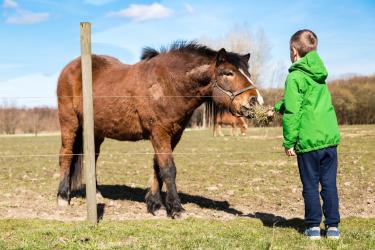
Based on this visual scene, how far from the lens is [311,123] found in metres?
4.80

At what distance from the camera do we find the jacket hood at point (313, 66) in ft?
15.7

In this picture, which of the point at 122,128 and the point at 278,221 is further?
the point at 122,128

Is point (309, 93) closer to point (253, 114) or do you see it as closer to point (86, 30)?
point (253, 114)

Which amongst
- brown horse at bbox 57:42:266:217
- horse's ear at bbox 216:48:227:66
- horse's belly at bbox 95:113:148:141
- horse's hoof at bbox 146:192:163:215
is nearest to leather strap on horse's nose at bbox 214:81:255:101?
brown horse at bbox 57:42:266:217

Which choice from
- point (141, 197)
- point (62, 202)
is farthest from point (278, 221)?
point (62, 202)

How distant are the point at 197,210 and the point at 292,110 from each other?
2950 mm

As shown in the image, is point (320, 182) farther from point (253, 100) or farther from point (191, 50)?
point (191, 50)

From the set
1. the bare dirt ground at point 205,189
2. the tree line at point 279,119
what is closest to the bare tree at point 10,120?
the tree line at point 279,119

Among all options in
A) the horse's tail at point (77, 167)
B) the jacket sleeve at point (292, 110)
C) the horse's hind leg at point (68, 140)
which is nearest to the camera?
the jacket sleeve at point (292, 110)

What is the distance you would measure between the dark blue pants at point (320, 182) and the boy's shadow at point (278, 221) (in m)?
0.57

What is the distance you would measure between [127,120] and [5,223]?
2.41 metres

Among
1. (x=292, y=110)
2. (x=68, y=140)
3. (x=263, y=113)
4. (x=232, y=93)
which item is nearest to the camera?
(x=292, y=110)

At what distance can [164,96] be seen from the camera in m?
6.66

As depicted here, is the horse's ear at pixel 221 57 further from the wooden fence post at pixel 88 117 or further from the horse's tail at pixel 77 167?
the horse's tail at pixel 77 167
